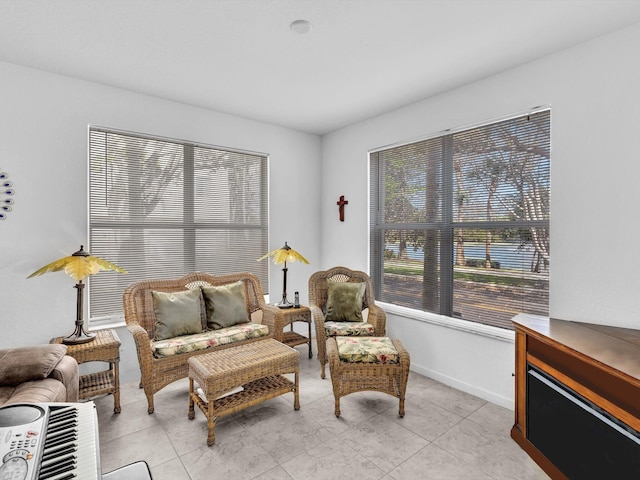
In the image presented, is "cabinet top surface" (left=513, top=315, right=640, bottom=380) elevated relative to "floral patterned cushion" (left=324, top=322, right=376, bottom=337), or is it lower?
elevated

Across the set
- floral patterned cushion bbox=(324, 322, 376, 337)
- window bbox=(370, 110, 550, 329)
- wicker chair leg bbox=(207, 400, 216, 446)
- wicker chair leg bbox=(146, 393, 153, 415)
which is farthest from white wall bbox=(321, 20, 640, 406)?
wicker chair leg bbox=(146, 393, 153, 415)

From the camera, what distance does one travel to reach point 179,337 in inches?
115

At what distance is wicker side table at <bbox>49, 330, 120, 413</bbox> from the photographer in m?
2.46

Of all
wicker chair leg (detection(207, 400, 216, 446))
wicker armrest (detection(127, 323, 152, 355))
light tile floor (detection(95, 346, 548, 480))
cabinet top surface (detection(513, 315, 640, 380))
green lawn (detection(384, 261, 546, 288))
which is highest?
green lawn (detection(384, 261, 546, 288))

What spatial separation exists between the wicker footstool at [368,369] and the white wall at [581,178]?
0.81m

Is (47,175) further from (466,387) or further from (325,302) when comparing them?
(466,387)

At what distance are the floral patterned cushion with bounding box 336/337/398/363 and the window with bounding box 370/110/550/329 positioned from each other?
0.91 meters

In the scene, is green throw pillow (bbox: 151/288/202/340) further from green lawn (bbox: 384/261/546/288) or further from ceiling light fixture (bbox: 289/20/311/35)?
ceiling light fixture (bbox: 289/20/311/35)

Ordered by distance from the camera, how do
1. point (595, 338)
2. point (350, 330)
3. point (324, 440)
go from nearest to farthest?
point (595, 338), point (324, 440), point (350, 330)

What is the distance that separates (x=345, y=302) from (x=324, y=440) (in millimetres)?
1450

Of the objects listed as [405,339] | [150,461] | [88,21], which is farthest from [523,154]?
[150,461]

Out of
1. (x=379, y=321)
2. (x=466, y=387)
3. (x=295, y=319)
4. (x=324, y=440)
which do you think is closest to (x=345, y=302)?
(x=379, y=321)

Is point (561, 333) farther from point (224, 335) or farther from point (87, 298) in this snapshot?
point (87, 298)

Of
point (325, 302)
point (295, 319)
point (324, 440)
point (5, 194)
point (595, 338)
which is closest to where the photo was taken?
point (595, 338)
